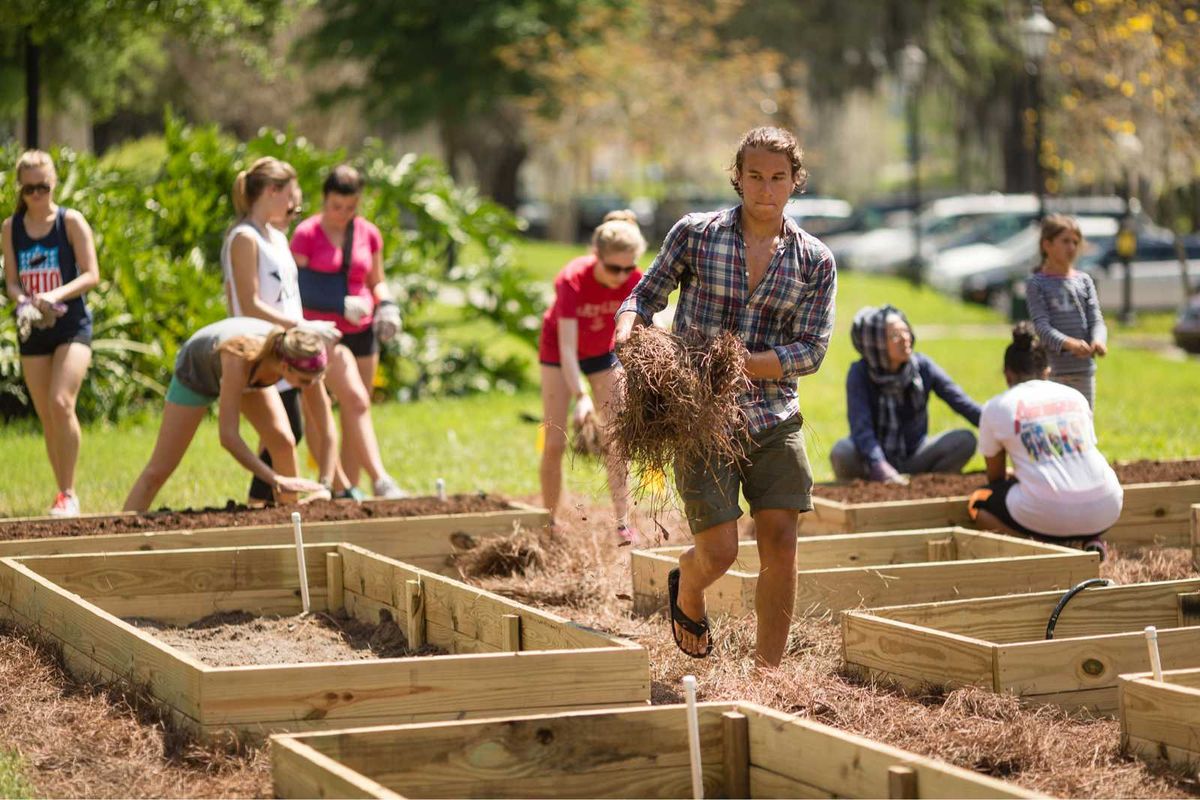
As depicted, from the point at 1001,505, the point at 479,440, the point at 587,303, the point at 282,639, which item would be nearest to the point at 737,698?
the point at 282,639

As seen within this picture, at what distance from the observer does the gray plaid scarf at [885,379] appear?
9.27 m

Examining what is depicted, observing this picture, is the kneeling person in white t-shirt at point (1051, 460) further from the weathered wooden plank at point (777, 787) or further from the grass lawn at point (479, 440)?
the weathered wooden plank at point (777, 787)

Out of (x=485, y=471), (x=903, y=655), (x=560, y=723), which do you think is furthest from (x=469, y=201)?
(x=560, y=723)

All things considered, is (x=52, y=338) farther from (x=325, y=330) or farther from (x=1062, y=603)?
(x=1062, y=603)

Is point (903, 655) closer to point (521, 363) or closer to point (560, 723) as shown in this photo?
point (560, 723)

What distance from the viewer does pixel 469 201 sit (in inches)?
657

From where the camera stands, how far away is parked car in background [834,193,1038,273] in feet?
109

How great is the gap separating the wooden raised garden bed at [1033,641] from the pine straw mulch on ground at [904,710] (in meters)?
0.09

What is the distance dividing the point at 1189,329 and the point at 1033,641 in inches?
631

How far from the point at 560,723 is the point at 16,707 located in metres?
2.27

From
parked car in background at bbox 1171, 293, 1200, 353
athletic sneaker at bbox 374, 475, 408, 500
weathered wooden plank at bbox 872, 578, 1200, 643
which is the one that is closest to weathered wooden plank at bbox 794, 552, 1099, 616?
weathered wooden plank at bbox 872, 578, 1200, 643

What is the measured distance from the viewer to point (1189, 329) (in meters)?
20.8

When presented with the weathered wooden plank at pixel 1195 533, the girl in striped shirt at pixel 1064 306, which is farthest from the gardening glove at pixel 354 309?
the weathered wooden plank at pixel 1195 533

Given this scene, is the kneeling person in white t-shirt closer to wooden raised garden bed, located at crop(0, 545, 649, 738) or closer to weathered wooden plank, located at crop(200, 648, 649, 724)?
wooden raised garden bed, located at crop(0, 545, 649, 738)
